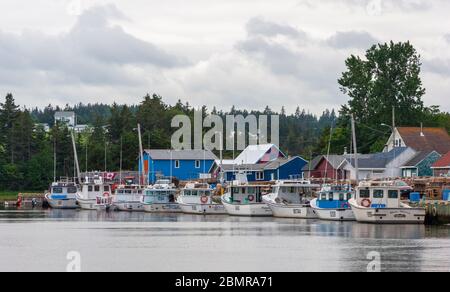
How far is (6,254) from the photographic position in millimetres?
58219

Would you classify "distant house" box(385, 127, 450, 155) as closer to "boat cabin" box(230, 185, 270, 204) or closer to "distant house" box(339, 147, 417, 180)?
"distant house" box(339, 147, 417, 180)

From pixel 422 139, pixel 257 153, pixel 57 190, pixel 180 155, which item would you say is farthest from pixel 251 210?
pixel 180 155

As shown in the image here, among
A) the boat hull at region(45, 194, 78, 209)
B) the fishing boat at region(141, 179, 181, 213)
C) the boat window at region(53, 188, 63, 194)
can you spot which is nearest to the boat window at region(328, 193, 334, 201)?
the fishing boat at region(141, 179, 181, 213)

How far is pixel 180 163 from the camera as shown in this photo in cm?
15738

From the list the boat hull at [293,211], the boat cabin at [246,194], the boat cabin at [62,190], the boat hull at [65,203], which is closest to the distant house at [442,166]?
the boat cabin at [246,194]

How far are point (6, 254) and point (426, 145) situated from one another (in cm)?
7845

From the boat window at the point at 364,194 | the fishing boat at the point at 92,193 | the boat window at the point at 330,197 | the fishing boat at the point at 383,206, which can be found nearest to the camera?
the fishing boat at the point at 383,206

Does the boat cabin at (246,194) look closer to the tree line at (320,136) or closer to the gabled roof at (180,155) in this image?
the tree line at (320,136)

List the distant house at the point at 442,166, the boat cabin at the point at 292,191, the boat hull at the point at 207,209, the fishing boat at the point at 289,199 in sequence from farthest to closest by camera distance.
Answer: the distant house at the point at 442,166 < the boat hull at the point at 207,209 < the boat cabin at the point at 292,191 < the fishing boat at the point at 289,199

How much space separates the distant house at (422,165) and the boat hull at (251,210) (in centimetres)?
2698

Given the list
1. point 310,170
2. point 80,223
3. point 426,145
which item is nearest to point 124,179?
point 310,170

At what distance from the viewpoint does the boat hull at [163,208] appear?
378 ft
